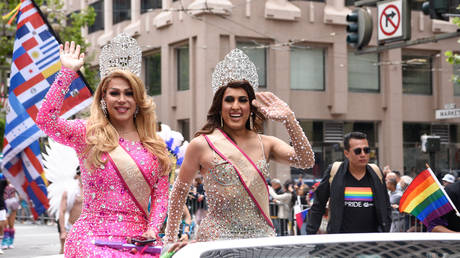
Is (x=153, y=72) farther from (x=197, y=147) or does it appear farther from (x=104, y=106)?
(x=197, y=147)

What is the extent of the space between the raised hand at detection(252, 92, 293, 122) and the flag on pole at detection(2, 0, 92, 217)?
19.6 feet

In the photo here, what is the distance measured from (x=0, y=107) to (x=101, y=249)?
21.6 m

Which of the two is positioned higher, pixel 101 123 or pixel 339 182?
pixel 101 123

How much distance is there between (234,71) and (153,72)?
28.0 metres

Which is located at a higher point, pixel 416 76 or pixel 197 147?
pixel 416 76

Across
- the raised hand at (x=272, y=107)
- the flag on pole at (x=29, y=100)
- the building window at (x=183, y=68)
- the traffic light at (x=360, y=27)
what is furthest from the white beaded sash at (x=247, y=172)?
the building window at (x=183, y=68)

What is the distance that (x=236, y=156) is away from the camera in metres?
4.35

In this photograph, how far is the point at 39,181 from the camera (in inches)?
393

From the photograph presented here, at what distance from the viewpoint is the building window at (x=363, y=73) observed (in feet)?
102

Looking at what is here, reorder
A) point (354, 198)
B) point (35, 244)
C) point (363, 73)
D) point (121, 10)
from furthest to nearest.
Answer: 1. point (121, 10)
2. point (363, 73)
3. point (35, 244)
4. point (354, 198)

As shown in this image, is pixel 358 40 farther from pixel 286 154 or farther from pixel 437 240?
pixel 437 240

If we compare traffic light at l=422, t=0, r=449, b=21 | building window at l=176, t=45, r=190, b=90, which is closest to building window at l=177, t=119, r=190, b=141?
building window at l=176, t=45, r=190, b=90

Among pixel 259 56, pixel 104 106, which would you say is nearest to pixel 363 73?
pixel 259 56

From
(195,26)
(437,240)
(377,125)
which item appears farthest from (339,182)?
(377,125)
